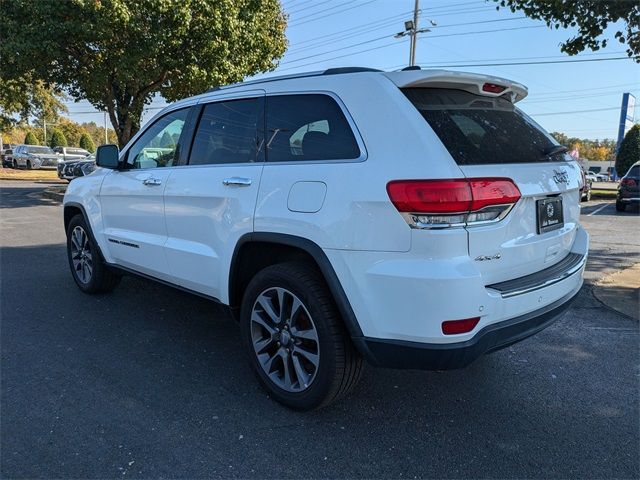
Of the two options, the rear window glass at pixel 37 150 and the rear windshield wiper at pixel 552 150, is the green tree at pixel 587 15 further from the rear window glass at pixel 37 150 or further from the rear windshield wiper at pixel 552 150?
the rear window glass at pixel 37 150

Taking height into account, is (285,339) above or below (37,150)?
below

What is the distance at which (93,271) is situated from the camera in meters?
4.98

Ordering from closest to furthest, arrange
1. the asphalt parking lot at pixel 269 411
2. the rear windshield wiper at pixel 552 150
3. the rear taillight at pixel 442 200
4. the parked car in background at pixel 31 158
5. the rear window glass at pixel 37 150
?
the rear taillight at pixel 442 200 → the asphalt parking lot at pixel 269 411 → the rear windshield wiper at pixel 552 150 → the parked car in background at pixel 31 158 → the rear window glass at pixel 37 150

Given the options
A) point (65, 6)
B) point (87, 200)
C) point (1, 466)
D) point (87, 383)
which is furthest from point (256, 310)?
point (65, 6)

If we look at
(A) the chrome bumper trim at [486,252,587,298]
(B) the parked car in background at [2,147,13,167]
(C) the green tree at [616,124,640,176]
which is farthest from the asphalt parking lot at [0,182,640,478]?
(B) the parked car in background at [2,147,13,167]

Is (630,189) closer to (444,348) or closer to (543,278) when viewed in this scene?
(543,278)

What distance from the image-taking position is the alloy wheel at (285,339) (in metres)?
2.88

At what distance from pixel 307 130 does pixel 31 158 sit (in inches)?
1496

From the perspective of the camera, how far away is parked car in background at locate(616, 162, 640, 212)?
1539 cm

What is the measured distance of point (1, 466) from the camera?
2.44 metres

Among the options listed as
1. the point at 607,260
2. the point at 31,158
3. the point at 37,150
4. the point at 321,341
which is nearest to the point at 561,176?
the point at 321,341

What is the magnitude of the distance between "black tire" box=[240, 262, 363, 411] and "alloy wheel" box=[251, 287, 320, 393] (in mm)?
39

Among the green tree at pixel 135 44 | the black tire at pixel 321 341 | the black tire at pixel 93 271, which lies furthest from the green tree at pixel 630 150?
the black tire at pixel 321 341

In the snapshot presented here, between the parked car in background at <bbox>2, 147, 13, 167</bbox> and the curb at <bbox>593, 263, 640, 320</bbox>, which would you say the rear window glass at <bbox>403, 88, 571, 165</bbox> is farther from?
the parked car in background at <bbox>2, 147, 13, 167</bbox>
